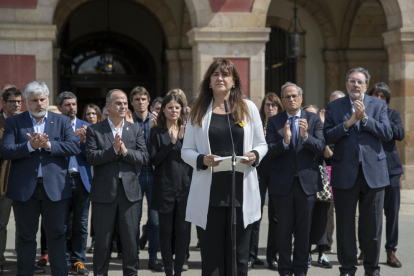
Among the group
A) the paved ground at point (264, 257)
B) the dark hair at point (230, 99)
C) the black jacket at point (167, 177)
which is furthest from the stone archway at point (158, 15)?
the dark hair at point (230, 99)

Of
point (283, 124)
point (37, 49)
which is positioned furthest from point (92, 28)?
point (283, 124)

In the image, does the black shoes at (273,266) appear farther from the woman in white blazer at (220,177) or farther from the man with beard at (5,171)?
the man with beard at (5,171)

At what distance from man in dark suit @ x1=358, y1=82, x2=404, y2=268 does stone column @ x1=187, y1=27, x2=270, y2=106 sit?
4330 mm

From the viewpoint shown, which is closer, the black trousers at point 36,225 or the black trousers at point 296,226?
the black trousers at point 36,225

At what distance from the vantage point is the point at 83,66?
18906mm

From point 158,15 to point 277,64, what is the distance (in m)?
3.57

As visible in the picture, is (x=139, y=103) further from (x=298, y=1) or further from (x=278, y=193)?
(x=298, y=1)

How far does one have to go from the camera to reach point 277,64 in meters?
15.6

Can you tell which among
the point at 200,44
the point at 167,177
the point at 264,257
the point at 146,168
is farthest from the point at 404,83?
the point at 167,177

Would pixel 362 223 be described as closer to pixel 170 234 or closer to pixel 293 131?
pixel 293 131

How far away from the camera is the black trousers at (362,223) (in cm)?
530

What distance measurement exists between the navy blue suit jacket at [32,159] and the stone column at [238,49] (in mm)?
5535

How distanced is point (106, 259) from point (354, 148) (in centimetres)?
255

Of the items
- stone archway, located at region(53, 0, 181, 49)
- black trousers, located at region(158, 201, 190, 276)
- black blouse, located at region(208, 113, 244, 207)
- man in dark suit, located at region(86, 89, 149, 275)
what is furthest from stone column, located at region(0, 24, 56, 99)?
black blouse, located at region(208, 113, 244, 207)
